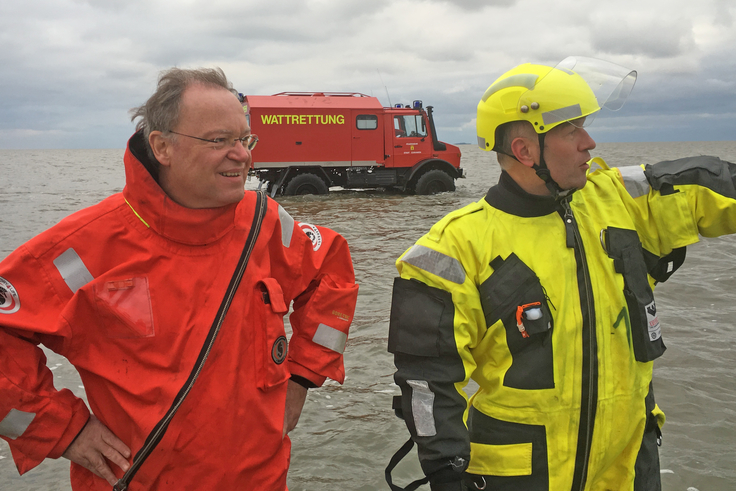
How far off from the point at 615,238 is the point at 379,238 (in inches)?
358

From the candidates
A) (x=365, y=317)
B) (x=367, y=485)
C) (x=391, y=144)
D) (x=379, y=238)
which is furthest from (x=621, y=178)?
(x=391, y=144)

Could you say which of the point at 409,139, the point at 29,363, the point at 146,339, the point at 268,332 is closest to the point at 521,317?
the point at 268,332

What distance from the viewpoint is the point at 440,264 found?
5.69 ft

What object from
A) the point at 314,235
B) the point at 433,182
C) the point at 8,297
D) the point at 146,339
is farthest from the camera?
the point at 433,182

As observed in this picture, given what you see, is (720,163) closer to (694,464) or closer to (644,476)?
(644,476)

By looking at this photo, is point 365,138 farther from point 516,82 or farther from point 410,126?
point 516,82

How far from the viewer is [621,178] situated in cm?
199

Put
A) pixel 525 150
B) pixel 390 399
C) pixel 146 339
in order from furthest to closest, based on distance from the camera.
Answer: pixel 390 399, pixel 525 150, pixel 146 339

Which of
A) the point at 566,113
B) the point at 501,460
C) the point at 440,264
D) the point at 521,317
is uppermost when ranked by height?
the point at 566,113

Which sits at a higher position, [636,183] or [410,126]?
[410,126]

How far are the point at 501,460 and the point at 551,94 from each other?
114 cm

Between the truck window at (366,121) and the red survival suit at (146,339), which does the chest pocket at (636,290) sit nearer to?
the red survival suit at (146,339)

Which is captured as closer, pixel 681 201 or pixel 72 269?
pixel 72 269

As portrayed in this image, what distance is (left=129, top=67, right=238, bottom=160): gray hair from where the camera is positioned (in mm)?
1789
